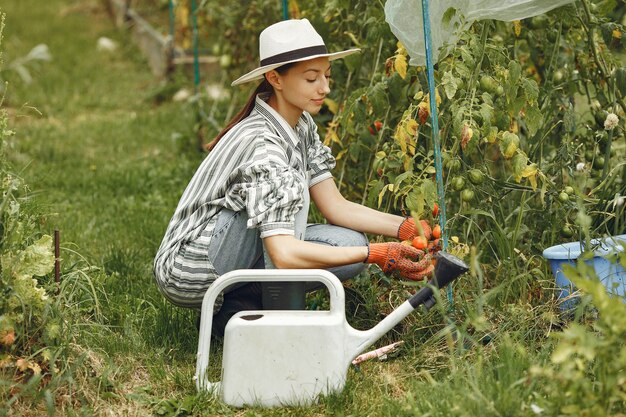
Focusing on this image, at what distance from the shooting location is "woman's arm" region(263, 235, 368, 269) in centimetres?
290

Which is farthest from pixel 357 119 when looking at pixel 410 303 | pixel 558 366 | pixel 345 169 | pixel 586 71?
pixel 558 366

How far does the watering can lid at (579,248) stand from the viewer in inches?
123

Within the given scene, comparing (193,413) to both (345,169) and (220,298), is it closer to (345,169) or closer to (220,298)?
(220,298)

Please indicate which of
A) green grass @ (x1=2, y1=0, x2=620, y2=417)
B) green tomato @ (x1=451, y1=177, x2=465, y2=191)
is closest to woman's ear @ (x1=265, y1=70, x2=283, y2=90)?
green tomato @ (x1=451, y1=177, x2=465, y2=191)

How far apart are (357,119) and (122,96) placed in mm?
4150

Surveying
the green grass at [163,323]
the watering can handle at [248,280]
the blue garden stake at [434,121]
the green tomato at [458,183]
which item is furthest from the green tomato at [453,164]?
the watering can handle at [248,280]

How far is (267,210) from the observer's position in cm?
291

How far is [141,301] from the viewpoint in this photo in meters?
3.52

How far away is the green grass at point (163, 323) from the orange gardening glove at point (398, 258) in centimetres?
14

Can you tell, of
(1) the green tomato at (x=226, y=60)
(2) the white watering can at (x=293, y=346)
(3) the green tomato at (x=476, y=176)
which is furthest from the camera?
(1) the green tomato at (x=226, y=60)

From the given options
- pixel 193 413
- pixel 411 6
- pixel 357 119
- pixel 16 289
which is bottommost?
pixel 193 413

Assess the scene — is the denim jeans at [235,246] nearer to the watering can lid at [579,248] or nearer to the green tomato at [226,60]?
the watering can lid at [579,248]

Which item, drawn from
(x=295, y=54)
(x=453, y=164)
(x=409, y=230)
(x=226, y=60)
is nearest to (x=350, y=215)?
(x=409, y=230)

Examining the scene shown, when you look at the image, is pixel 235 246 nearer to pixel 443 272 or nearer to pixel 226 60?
pixel 443 272
